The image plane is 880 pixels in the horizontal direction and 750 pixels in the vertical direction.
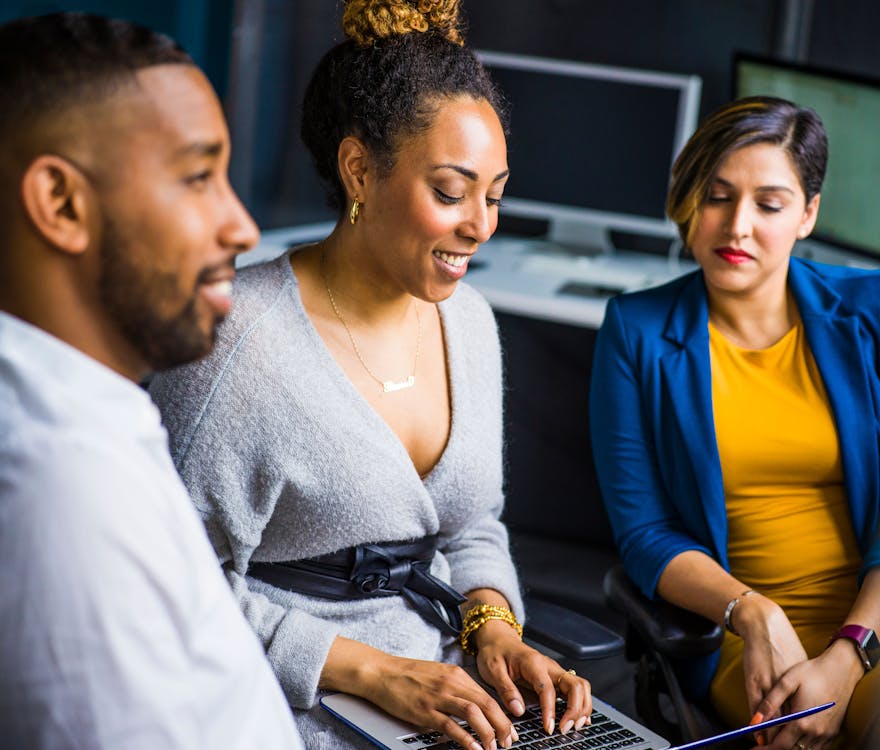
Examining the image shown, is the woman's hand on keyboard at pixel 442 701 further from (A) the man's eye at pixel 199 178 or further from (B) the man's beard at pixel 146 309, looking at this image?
(A) the man's eye at pixel 199 178

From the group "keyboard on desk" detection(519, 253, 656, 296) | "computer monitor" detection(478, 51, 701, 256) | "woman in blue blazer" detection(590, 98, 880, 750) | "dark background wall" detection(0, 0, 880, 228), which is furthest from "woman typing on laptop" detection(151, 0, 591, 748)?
"dark background wall" detection(0, 0, 880, 228)

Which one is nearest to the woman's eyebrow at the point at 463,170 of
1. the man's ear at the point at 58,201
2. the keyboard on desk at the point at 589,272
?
the man's ear at the point at 58,201

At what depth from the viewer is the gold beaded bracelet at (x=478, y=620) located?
164cm

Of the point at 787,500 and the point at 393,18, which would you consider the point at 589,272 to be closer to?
the point at 787,500

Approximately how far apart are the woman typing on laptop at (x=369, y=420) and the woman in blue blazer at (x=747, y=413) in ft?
0.96

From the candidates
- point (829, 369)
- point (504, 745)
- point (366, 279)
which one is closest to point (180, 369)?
point (366, 279)

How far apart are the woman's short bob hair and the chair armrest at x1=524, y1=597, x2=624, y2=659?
593 millimetres

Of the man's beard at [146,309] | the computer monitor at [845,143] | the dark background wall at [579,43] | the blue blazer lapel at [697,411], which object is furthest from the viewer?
the dark background wall at [579,43]

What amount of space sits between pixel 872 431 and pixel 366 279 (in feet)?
2.52

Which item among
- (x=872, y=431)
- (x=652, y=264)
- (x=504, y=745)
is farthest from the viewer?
(x=652, y=264)

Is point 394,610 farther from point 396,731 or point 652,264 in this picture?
point 652,264

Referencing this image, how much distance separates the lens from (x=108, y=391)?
875mm

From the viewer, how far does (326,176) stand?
1650 millimetres

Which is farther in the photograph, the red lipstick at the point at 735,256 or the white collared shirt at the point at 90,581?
the red lipstick at the point at 735,256
